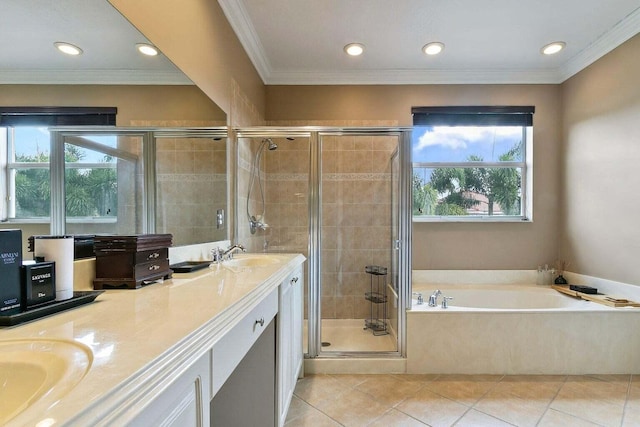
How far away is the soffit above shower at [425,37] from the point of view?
2.28m

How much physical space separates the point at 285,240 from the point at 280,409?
5.24ft

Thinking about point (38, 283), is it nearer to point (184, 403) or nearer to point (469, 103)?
point (184, 403)

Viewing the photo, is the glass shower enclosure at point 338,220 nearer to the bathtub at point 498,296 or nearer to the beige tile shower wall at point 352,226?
the beige tile shower wall at point 352,226

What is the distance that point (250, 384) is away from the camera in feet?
4.92

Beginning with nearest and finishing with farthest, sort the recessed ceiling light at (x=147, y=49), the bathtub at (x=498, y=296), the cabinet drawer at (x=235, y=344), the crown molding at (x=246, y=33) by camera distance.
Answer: the cabinet drawer at (x=235, y=344), the recessed ceiling light at (x=147, y=49), the crown molding at (x=246, y=33), the bathtub at (x=498, y=296)

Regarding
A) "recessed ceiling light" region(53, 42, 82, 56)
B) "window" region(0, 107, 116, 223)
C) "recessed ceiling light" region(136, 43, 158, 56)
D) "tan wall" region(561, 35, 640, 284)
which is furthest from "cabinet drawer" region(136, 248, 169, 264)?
"tan wall" region(561, 35, 640, 284)

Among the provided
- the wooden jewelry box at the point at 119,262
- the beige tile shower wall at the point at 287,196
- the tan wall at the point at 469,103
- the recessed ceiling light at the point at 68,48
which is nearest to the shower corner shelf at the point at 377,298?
the tan wall at the point at 469,103

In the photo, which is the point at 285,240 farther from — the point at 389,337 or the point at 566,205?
the point at 566,205

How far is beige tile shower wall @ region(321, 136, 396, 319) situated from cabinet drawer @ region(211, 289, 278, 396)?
6.31 ft

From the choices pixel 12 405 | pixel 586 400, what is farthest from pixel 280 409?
pixel 586 400

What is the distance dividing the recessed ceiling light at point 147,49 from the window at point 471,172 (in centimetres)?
261

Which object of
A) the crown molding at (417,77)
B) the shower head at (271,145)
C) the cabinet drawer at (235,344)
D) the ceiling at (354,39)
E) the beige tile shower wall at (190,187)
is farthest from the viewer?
the crown molding at (417,77)

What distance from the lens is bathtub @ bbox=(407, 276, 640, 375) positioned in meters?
2.33

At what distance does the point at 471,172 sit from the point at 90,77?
330cm
